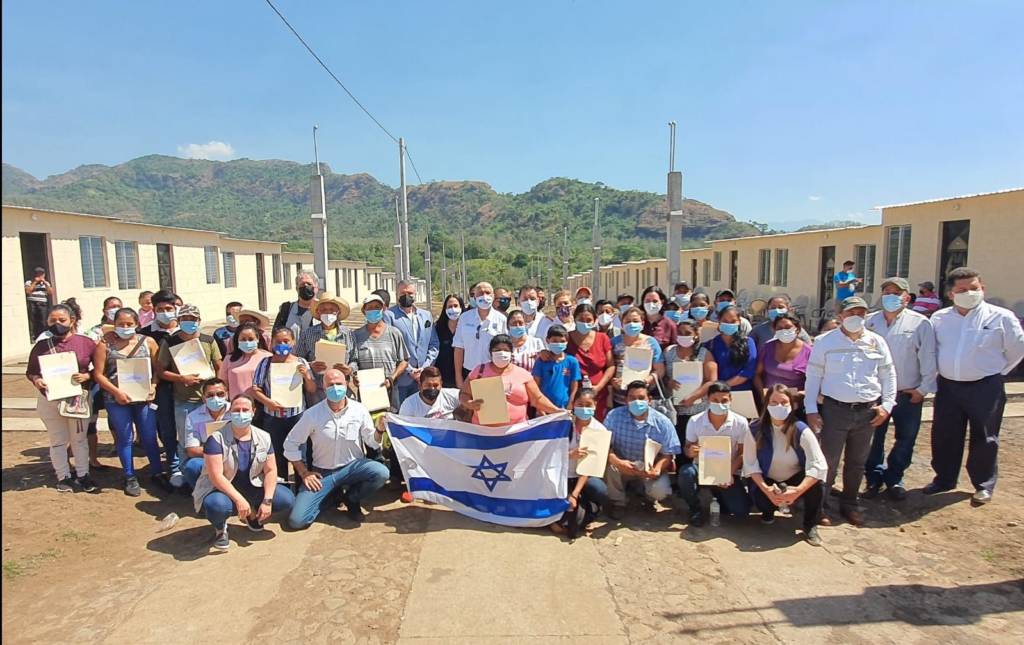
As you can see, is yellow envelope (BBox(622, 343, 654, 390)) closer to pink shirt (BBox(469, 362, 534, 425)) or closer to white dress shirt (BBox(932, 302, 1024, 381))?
pink shirt (BBox(469, 362, 534, 425))

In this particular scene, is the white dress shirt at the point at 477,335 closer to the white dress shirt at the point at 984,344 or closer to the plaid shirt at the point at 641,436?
the plaid shirt at the point at 641,436

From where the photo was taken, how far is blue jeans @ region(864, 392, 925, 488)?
600 cm

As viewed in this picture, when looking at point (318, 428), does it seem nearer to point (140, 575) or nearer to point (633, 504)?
point (140, 575)

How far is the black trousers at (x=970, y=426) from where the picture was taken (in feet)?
18.7

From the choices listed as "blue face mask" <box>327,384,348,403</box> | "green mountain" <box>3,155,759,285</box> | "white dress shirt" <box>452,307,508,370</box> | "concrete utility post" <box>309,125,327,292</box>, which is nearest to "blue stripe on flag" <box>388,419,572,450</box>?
"blue face mask" <box>327,384,348,403</box>

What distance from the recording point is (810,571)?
4.75m

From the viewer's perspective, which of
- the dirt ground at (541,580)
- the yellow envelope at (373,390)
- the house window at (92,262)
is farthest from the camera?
the house window at (92,262)

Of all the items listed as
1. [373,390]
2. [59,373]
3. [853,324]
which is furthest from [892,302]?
[59,373]

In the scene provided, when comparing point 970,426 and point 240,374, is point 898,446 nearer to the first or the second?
point 970,426

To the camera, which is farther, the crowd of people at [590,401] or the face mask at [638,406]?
the face mask at [638,406]

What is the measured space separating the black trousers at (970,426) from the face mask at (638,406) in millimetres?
2872

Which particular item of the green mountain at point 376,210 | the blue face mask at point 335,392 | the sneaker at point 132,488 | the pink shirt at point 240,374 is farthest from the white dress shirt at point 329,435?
the green mountain at point 376,210

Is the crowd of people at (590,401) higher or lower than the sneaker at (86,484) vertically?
higher

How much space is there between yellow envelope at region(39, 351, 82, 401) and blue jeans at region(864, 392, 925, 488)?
779 cm
